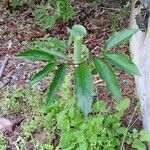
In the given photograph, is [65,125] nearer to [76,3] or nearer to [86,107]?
[86,107]

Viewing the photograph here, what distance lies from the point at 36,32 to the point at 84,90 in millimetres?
1950

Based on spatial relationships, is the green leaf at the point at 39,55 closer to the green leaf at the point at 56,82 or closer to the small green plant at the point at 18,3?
the green leaf at the point at 56,82

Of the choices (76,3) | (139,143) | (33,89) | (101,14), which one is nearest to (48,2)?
(76,3)

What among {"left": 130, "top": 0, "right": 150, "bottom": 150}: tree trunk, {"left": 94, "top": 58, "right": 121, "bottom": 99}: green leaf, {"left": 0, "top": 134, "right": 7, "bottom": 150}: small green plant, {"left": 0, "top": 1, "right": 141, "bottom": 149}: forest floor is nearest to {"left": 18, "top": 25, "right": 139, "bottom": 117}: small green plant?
{"left": 94, "top": 58, "right": 121, "bottom": 99}: green leaf

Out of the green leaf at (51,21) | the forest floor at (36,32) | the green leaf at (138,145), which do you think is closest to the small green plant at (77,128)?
the green leaf at (138,145)

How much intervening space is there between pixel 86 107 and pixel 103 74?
0.18 meters

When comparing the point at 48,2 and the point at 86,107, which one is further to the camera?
the point at 48,2

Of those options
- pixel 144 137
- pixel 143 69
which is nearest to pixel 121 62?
pixel 144 137

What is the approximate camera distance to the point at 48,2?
4.15 metres

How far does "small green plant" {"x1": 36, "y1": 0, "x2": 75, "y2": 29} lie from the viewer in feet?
12.4

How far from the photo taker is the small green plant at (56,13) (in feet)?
12.4

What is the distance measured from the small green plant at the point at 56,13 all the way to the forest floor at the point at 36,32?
8cm

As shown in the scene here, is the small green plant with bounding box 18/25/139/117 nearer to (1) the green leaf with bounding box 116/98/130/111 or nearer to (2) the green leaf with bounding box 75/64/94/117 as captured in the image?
(2) the green leaf with bounding box 75/64/94/117

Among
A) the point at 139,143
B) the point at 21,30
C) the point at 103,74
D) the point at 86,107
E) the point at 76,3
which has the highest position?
the point at 76,3
